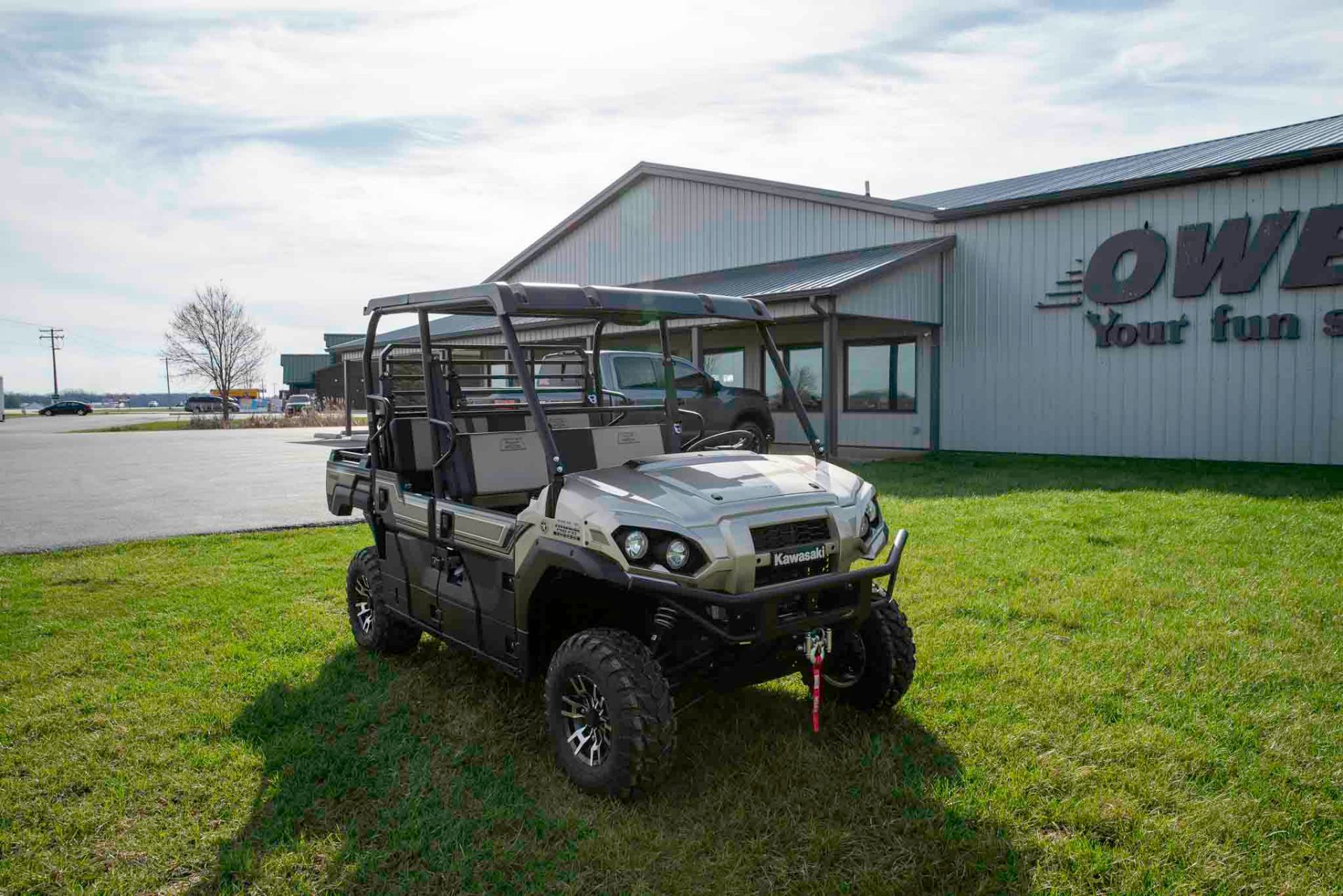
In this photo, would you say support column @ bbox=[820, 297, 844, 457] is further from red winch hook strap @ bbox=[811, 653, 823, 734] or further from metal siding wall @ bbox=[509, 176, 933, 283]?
red winch hook strap @ bbox=[811, 653, 823, 734]

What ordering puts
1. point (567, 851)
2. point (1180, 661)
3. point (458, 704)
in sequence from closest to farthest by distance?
1. point (567, 851)
2. point (458, 704)
3. point (1180, 661)

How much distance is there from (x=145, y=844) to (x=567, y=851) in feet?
4.93

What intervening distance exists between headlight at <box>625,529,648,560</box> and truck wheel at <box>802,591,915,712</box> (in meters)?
1.13

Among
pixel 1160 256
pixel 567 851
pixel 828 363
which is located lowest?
pixel 567 851

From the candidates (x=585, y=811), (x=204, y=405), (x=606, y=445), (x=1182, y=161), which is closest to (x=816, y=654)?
(x=585, y=811)

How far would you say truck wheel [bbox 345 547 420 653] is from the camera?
4980 mm

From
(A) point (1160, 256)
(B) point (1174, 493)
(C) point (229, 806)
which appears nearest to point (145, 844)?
(C) point (229, 806)

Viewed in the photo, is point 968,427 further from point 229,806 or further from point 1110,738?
point 229,806

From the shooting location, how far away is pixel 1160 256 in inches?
526

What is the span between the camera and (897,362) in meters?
16.9

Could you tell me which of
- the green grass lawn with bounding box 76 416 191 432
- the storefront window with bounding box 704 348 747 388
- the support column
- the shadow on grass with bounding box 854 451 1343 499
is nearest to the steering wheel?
the shadow on grass with bounding box 854 451 1343 499

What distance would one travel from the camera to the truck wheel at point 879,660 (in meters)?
3.99

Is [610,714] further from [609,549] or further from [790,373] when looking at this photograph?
[790,373]

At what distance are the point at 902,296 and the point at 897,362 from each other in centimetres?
223
